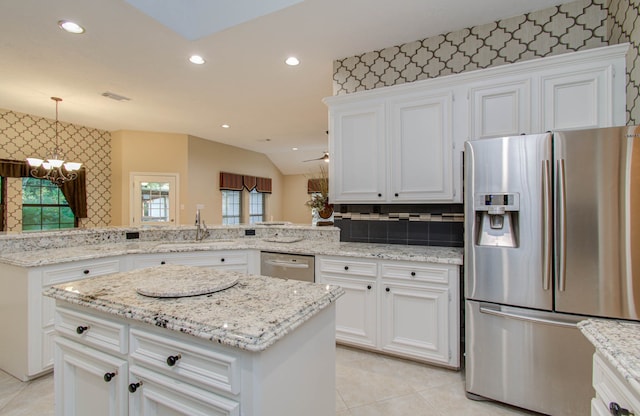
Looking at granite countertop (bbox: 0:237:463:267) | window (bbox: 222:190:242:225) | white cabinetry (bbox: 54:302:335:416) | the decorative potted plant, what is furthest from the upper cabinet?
window (bbox: 222:190:242:225)

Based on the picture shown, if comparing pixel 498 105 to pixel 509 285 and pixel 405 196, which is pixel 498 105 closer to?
pixel 405 196

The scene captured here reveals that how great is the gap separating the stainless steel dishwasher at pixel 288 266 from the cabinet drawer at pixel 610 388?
6.40 feet

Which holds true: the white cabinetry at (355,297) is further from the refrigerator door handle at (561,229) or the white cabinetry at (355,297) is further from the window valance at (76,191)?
the window valance at (76,191)

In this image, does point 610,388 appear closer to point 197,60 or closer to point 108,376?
point 108,376

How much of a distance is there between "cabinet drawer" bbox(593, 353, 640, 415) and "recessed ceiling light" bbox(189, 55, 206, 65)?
3.53 meters

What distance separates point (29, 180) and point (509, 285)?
7.16 meters

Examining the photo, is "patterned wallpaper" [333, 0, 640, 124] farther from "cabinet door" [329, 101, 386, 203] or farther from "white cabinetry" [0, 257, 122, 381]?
"white cabinetry" [0, 257, 122, 381]

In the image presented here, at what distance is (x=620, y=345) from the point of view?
965 mm

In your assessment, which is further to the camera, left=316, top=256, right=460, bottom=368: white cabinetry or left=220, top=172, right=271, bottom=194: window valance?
left=220, top=172, right=271, bottom=194: window valance

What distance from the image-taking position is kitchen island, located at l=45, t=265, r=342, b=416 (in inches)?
36.7

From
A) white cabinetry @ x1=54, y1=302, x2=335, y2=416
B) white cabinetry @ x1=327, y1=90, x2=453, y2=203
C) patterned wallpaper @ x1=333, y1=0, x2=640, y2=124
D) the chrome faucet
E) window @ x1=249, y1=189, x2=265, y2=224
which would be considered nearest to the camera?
white cabinetry @ x1=54, y1=302, x2=335, y2=416

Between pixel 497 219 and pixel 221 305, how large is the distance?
1678 millimetres

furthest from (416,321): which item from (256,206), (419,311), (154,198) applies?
(256,206)

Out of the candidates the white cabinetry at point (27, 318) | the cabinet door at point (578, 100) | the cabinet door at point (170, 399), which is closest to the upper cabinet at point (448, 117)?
the cabinet door at point (578, 100)
